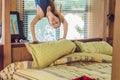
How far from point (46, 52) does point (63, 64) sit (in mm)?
282

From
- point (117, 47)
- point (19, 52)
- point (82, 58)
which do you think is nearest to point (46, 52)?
point (19, 52)

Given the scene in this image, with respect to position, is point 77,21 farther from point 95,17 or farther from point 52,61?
point 52,61

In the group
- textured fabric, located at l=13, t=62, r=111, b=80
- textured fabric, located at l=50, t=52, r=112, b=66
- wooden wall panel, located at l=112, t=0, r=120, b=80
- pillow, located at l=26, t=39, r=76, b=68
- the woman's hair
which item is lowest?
textured fabric, located at l=13, t=62, r=111, b=80

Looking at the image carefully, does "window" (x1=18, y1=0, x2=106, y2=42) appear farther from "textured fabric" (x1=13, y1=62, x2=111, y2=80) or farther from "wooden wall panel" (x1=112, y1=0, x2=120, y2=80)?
"wooden wall panel" (x1=112, y1=0, x2=120, y2=80)

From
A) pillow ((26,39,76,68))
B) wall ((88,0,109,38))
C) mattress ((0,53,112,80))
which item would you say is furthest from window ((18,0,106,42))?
mattress ((0,53,112,80))

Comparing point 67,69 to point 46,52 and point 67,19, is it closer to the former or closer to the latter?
point 46,52

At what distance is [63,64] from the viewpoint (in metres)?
3.18

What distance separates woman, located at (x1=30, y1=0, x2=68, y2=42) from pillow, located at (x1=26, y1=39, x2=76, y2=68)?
365 mm

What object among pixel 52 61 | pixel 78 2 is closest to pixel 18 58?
pixel 52 61

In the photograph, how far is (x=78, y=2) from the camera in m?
4.15

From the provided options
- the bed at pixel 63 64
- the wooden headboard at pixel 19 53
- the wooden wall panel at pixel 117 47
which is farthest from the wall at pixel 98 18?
the wooden wall panel at pixel 117 47

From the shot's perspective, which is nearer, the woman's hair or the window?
the woman's hair

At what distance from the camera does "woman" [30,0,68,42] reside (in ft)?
11.4

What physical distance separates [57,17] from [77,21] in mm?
604
